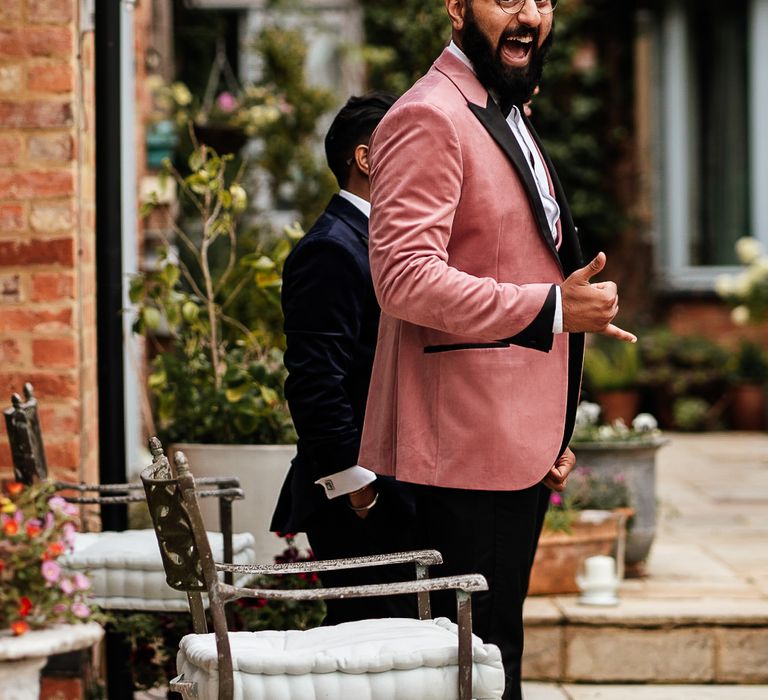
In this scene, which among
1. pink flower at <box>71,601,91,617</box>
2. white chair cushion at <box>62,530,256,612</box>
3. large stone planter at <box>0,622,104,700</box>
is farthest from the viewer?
white chair cushion at <box>62,530,256,612</box>

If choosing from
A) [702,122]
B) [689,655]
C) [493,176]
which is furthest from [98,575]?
[702,122]

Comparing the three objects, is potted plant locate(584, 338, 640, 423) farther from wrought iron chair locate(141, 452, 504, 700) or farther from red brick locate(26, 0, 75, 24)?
wrought iron chair locate(141, 452, 504, 700)

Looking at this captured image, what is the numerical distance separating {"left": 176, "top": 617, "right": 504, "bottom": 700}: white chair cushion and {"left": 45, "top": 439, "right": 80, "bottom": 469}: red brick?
5.53 ft

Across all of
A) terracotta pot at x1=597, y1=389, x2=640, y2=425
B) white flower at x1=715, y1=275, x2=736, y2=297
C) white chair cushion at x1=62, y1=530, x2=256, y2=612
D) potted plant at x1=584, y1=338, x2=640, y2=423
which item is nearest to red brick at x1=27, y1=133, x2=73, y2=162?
white chair cushion at x1=62, y1=530, x2=256, y2=612

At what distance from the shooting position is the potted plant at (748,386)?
10008 millimetres

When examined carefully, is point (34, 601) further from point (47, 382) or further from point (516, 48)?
point (47, 382)

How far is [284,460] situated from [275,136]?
18.9 ft

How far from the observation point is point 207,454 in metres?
4.09

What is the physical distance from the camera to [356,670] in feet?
7.36

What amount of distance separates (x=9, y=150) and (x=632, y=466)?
2.36 m

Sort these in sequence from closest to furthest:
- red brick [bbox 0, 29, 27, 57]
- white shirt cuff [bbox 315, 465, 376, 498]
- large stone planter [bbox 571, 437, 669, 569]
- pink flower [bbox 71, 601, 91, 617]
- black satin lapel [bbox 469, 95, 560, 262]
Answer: pink flower [bbox 71, 601, 91, 617] → black satin lapel [bbox 469, 95, 560, 262] → white shirt cuff [bbox 315, 465, 376, 498] → red brick [bbox 0, 29, 27, 57] → large stone planter [bbox 571, 437, 669, 569]

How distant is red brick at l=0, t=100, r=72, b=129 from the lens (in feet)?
12.6

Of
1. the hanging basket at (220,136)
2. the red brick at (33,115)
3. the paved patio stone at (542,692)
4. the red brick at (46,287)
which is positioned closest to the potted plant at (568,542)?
the paved patio stone at (542,692)

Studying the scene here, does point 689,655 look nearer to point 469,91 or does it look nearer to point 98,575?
point 98,575
